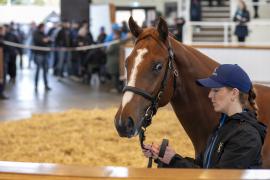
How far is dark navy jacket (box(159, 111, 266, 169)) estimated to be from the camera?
2061 millimetres

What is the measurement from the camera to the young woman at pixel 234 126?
2068 mm

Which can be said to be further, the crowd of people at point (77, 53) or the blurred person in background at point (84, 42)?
the blurred person in background at point (84, 42)

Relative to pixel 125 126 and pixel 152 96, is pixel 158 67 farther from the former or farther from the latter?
pixel 125 126

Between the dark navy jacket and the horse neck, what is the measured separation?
3.00ft

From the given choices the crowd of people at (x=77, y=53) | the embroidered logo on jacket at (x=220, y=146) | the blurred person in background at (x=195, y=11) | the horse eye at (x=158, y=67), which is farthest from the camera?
the blurred person in background at (x=195, y=11)

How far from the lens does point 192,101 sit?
3.20 meters

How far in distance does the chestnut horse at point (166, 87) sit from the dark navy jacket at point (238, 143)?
664 millimetres

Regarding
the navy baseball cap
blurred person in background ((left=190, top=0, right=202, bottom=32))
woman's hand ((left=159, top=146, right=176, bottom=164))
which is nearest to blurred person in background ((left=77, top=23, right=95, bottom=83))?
blurred person in background ((left=190, top=0, right=202, bottom=32))

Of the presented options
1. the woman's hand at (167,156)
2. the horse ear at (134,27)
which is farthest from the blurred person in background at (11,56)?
the woman's hand at (167,156)

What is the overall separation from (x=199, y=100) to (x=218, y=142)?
1007 mm

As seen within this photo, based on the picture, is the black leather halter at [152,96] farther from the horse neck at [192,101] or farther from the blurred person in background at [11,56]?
the blurred person in background at [11,56]

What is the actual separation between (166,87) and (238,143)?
3.39 feet

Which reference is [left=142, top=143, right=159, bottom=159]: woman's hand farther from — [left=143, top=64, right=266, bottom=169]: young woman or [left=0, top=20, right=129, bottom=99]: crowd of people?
[left=0, top=20, right=129, bottom=99]: crowd of people

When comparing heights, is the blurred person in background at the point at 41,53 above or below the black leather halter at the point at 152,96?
below
